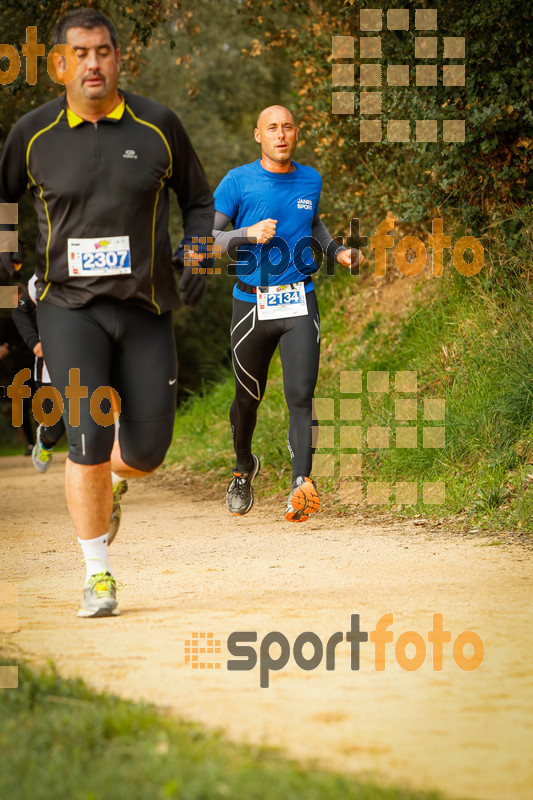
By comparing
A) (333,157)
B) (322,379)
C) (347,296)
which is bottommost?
(322,379)

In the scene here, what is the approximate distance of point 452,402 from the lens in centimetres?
875

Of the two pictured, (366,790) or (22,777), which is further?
(22,777)

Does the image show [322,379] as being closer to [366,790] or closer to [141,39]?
[141,39]

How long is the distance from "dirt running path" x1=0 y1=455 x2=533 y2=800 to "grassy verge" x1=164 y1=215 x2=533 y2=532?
0.70 metres

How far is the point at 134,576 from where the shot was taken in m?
5.98

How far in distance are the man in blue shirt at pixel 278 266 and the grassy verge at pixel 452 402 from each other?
5.27 ft

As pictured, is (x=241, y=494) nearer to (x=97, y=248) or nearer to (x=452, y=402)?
(x=452, y=402)

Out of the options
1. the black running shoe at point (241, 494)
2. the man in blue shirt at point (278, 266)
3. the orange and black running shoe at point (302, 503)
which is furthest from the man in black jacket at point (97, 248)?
the black running shoe at point (241, 494)

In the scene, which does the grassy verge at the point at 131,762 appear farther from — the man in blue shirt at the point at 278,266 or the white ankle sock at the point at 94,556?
the man in blue shirt at the point at 278,266

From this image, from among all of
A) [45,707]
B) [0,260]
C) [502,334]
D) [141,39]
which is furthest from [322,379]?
[45,707]

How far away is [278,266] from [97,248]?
7.99 ft

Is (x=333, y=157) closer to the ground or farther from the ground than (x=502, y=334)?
farther from the ground

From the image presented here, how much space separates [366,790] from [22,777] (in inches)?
35.4

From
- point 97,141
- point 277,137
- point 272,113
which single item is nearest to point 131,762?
point 97,141
